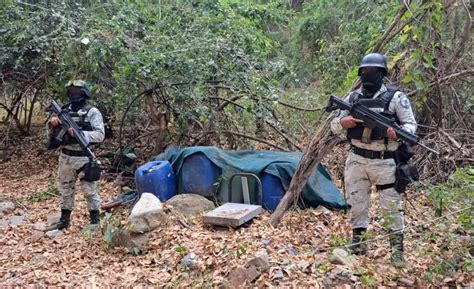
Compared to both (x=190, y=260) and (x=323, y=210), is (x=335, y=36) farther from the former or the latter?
(x=190, y=260)

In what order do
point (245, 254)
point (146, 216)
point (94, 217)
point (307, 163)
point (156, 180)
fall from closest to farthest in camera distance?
point (245, 254)
point (146, 216)
point (307, 163)
point (94, 217)
point (156, 180)

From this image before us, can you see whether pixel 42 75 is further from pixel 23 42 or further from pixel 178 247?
pixel 178 247

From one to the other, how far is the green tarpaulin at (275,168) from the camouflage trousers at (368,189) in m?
1.36

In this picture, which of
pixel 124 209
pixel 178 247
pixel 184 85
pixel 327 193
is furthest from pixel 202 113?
pixel 178 247

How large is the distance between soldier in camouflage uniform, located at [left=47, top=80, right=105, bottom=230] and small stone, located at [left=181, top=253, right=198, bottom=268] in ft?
5.91

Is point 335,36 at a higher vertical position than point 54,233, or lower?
higher

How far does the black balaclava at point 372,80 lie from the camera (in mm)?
4066

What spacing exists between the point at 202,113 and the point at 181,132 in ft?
2.88

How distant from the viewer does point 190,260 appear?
426 centimetres

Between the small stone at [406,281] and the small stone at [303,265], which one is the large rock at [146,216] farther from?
the small stone at [406,281]

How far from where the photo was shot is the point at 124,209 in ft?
20.4

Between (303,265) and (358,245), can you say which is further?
(358,245)

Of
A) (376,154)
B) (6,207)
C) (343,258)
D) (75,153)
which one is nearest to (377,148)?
(376,154)

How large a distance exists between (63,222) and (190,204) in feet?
4.95
